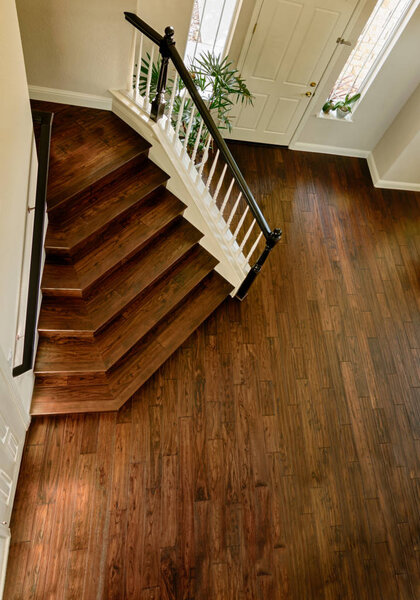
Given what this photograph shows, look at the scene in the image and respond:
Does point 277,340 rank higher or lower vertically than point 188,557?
higher

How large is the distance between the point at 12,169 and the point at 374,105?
13.8ft

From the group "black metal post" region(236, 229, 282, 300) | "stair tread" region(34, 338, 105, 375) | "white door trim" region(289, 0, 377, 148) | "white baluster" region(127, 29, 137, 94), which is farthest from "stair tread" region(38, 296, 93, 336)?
"white door trim" region(289, 0, 377, 148)

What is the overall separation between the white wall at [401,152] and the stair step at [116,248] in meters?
2.91

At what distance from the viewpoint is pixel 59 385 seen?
9.13 ft

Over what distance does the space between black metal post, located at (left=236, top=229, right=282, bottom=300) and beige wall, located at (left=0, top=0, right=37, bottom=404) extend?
172 cm

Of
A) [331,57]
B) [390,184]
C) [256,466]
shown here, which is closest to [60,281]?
[256,466]

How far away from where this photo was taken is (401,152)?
457 cm

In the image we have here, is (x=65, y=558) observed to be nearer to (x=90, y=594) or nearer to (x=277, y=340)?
(x=90, y=594)

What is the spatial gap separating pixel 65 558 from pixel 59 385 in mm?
1071

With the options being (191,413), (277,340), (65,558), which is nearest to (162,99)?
(277,340)

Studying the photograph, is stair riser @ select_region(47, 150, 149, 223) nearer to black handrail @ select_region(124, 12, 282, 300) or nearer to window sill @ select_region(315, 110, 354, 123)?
black handrail @ select_region(124, 12, 282, 300)

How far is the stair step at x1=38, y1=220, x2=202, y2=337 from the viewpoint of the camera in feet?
8.98

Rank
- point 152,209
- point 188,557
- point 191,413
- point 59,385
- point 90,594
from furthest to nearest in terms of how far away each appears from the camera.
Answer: point 152,209 < point 191,413 < point 59,385 < point 188,557 < point 90,594

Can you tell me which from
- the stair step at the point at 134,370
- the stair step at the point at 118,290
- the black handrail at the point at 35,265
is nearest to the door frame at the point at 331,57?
the stair step at the point at 118,290
